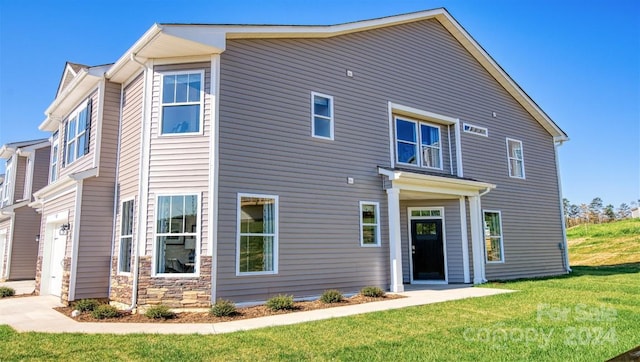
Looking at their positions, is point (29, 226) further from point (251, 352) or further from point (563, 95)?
point (563, 95)

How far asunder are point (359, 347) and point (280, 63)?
23.2 feet

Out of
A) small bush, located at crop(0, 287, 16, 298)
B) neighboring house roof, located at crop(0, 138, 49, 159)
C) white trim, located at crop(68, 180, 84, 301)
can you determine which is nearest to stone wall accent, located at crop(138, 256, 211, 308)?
white trim, located at crop(68, 180, 84, 301)

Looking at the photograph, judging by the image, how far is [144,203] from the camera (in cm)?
914

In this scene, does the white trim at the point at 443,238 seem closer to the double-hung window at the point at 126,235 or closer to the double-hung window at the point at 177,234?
the double-hung window at the point at 177,234

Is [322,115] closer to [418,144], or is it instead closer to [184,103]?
[184,103]

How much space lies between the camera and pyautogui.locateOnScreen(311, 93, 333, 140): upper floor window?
10866mm

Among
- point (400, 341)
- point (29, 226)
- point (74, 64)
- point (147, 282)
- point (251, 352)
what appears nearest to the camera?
point (251, 352)

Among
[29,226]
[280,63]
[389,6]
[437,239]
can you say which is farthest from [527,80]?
[29,226]

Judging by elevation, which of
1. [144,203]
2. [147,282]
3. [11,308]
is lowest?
[11,308]

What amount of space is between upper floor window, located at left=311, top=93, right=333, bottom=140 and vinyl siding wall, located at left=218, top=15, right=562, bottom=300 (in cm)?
16

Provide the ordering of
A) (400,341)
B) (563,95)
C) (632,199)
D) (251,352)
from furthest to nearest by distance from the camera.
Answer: (632,199) → (563,95) → (400,341) → (251,352)

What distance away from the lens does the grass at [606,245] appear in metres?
24.1

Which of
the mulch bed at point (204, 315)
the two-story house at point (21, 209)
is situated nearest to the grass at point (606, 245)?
the mulch bed at point (204, 315)

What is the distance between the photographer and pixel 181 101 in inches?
376
